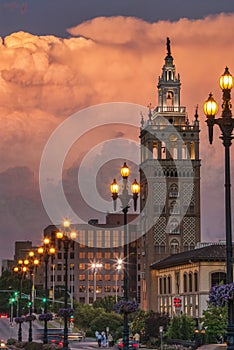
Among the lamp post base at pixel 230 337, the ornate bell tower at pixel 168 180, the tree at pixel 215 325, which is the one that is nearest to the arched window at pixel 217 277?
the tree at pixel 215 325

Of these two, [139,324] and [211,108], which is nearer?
[211,108]

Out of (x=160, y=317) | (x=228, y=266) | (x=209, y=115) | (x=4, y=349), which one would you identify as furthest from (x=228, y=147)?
(x=160, y=317)

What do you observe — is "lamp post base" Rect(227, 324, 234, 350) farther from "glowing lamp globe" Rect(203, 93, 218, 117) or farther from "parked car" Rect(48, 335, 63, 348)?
"parked car" Rect(48, 335, 63, 348)

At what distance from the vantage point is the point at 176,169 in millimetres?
157875

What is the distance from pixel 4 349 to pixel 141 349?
59.9 feet

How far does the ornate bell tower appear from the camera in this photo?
155 meters

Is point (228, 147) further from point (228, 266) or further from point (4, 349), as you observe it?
point (4, 349)

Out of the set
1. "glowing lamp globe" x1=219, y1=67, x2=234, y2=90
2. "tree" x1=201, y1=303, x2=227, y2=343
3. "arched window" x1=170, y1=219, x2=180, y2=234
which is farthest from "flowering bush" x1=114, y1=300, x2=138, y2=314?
"arched window" x1=170, y1=219, x2=180, y2=234

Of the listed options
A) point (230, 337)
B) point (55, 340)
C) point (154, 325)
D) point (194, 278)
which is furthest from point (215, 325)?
point (230, 337)

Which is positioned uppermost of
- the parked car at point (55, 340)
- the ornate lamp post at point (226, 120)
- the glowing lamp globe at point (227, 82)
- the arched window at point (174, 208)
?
the arched window at point (174, 208)

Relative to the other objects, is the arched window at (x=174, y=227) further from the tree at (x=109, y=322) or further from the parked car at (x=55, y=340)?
the parked car at (x=55, y=340)

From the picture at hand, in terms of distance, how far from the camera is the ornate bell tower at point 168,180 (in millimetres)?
154750

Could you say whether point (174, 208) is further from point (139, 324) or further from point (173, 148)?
point (139, 324)

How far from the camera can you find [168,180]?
157m
